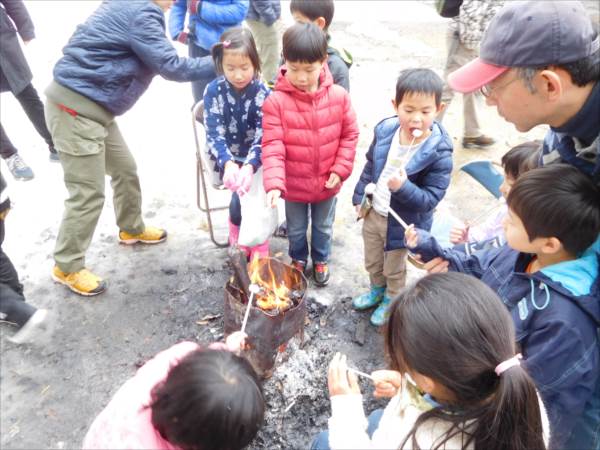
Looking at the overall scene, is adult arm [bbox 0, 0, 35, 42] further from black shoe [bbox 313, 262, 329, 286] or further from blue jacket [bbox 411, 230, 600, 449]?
blue jacket [bbox 411, 230, 600, 449]

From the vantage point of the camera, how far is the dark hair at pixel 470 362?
4.58 ft

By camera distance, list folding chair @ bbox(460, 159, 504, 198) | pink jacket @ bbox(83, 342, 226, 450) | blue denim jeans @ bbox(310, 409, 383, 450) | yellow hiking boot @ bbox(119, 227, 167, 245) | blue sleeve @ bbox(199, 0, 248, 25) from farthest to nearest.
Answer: blue sleeve @ bbox(199, 0, 248, 25) < yellow hiking boot @ bbox(119, 227, 167, 245) < folding chair @ bbox(460, 159, 504, 198) < blue denim jeans @ bbox(310, 409, 383, 450) < pink jacket @ bbox(83, 342, 226, 450)

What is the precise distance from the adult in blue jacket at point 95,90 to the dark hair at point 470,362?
2.61m

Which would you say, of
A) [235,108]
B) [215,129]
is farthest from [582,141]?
[215,129]

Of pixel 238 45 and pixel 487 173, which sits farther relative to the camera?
pixel 487 173

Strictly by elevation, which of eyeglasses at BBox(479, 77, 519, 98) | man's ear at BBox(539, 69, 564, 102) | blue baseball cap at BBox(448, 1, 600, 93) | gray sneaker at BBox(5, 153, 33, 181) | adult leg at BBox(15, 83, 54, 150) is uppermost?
Answer: blue baseball cap at BBox(448, 1, 600, 93)

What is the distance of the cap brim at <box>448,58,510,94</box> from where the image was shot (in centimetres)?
196

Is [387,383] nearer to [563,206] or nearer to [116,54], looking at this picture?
[563,206]

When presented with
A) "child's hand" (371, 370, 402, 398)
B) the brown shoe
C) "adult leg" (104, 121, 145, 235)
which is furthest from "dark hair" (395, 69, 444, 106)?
the brown shoe

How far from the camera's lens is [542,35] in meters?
1.77

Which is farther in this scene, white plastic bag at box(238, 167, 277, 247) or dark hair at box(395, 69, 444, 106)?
white plastic bag at box(238, 167, 277, 247)

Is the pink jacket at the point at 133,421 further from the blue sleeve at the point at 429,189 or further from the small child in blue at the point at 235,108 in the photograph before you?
the small child in blue at the point at 235,108

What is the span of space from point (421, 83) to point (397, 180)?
0.59 meters

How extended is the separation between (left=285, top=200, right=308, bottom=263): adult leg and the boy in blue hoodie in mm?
1858
